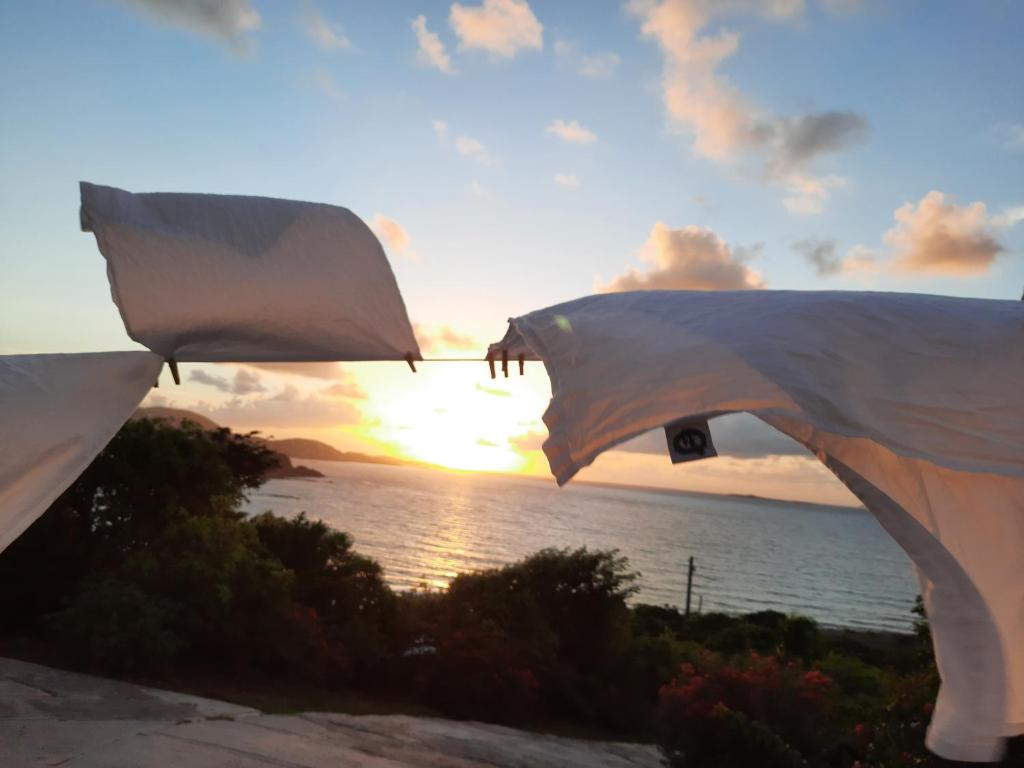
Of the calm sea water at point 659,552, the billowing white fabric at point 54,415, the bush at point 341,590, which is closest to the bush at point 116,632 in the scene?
the bush at point 341,590

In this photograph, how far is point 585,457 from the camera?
2.67 meters

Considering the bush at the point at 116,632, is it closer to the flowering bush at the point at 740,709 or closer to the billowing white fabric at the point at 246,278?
the flowering bush at the point at 740,709

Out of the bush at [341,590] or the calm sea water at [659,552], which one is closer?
the bush at [341,590]

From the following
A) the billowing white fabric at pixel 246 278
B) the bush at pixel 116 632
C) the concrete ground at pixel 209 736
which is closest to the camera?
the billowing white fabric at pixel 246 278

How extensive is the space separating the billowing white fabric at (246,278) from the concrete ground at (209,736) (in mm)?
3066

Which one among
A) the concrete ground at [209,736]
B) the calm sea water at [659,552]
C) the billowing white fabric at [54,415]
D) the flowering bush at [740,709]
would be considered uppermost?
the billowing white fabric at [54,415]

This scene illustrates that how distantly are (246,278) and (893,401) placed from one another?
267 centimetres

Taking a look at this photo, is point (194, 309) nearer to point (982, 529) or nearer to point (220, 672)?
point (982, 529)

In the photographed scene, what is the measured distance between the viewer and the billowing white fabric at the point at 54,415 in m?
3.28

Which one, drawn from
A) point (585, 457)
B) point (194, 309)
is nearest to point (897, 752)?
point (585, 457)

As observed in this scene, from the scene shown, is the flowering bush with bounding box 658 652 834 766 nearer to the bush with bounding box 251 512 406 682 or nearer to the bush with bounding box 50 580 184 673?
the bush with bounding box 251 512 406 682

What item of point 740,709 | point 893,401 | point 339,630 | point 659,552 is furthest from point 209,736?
point 659,552

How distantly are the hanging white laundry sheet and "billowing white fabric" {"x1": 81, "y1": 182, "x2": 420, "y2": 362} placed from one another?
2.64 feet

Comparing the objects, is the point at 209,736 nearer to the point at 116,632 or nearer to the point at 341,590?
the point at 116,632
